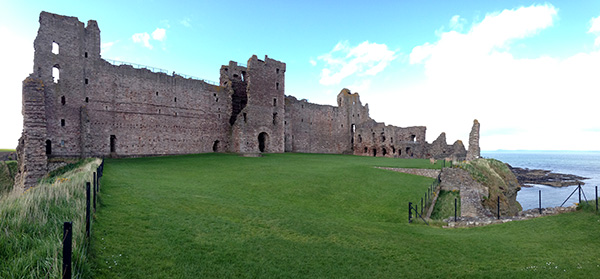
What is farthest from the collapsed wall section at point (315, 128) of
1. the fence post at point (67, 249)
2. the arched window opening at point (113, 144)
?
the fence post at point (67, 249)

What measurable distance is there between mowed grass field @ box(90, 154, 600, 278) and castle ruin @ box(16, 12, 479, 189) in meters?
17.2

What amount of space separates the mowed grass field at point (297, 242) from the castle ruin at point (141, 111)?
17188 millimetres

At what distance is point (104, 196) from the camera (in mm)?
10203

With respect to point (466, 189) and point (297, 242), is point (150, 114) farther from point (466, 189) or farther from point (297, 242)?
point (466, 189)

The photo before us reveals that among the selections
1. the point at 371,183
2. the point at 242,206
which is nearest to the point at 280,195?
the point at 242,206

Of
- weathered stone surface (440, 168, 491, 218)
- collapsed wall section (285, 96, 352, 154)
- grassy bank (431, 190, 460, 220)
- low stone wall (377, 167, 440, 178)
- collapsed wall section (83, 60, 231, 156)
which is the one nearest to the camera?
grassy bank (431, 190, 460, 220)

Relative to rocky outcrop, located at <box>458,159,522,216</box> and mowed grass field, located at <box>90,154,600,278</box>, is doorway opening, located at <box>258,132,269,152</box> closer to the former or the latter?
rocky outcrop, located at <box>458,159,522,216</box>

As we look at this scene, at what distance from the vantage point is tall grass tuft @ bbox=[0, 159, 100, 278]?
430 cm

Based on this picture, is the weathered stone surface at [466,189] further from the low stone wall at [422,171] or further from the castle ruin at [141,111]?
the castle ruin at [141,111]

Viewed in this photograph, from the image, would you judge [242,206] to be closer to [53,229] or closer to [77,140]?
[53,229]

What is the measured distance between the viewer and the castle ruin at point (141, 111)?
81.4ft

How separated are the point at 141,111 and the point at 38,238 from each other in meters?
27.7

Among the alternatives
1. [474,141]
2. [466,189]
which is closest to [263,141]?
[474,141]

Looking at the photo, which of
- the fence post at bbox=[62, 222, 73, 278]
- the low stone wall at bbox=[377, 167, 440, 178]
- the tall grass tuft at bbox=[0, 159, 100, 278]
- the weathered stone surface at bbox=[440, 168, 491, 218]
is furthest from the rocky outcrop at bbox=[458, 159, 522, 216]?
the fence post at bbox=[62, 222, 73, 278]
